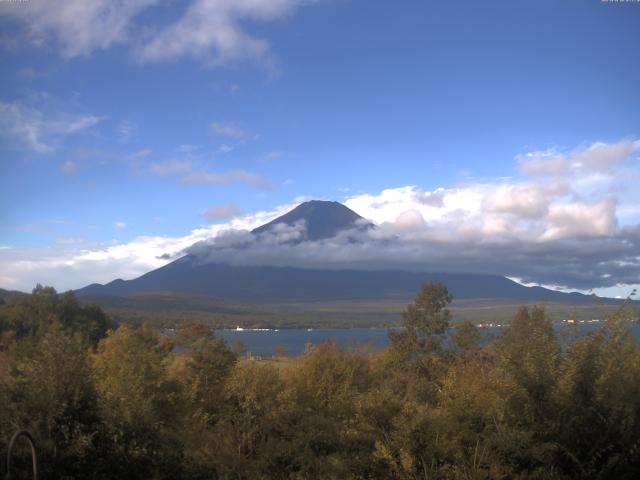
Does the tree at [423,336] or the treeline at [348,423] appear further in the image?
the tree at [423,336]

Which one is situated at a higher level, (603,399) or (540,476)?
(603,399)

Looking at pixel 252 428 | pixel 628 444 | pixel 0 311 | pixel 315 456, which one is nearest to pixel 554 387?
pixel 628 444

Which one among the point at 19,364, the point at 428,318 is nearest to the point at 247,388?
the point at 19,364

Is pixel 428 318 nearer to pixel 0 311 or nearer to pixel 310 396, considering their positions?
pixel 310 396

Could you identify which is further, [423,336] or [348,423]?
[423,336]

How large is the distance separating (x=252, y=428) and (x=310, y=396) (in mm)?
2012

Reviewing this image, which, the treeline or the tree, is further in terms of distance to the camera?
the tree

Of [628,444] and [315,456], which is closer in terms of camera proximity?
[628,444]

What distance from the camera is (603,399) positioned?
1034cm

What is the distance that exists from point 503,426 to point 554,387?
1125 millimetres

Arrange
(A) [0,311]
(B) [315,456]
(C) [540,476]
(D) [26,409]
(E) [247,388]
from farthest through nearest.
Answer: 1. (A) [0,311]
2. (E) [247,388]
3. (B) [315,456]
4. (C) [540,476]
5. (D) [26,409]

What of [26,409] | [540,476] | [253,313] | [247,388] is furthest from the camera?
[253,313]

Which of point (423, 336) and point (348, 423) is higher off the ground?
point (348, 423)

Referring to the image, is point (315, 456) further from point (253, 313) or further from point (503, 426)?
point (253, 313)
